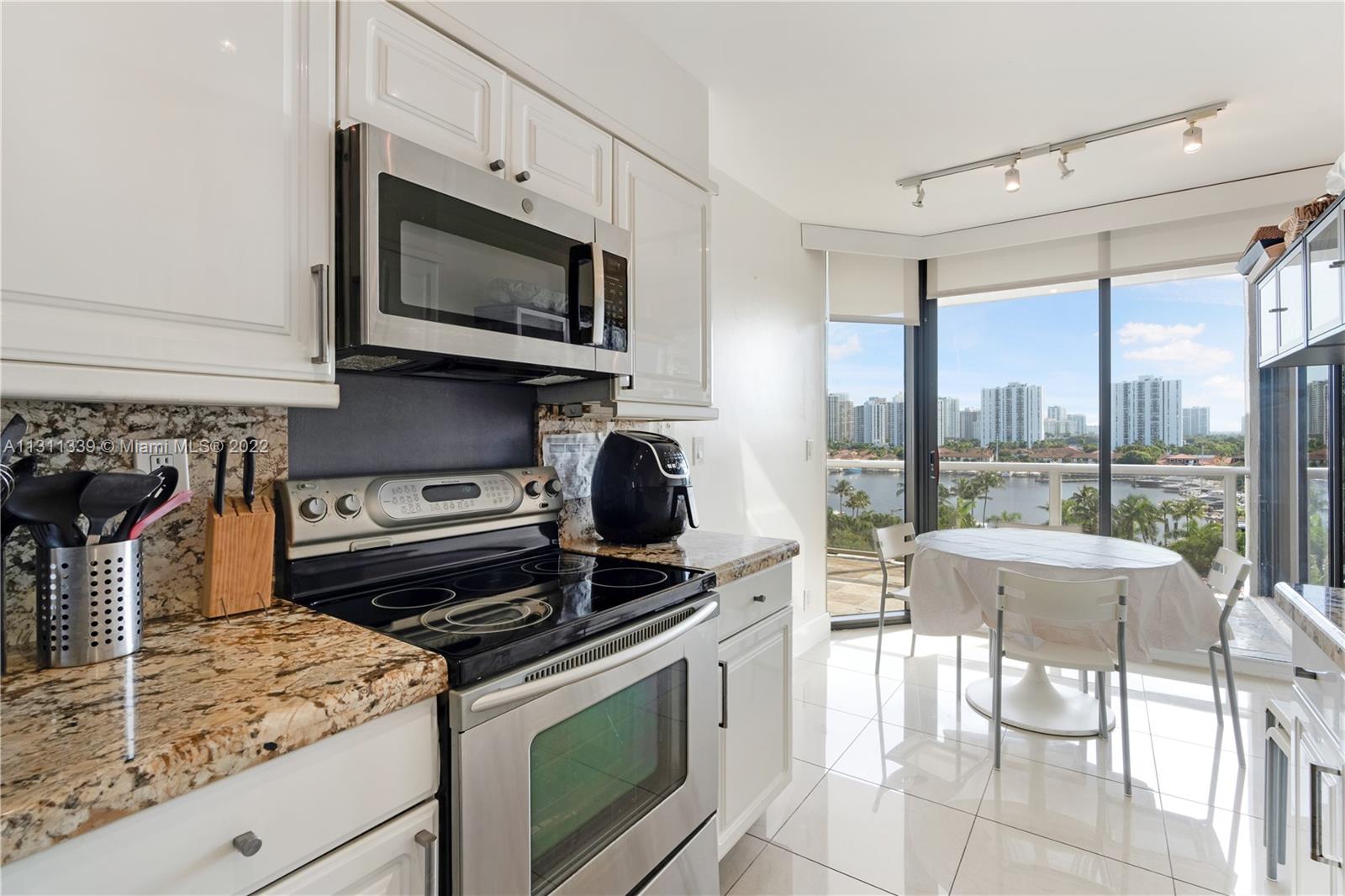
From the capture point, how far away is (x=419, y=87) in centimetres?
127

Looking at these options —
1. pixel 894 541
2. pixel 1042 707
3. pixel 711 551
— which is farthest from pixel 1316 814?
pixel 894 541

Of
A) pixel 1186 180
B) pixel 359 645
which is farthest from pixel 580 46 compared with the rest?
pixel 1186 180

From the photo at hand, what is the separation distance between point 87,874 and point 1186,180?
429 centimetres

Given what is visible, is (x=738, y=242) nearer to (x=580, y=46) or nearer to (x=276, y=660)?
(x=580, y=46)

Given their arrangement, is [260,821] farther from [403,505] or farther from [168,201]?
[168,201]

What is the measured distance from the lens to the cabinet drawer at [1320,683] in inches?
43.9

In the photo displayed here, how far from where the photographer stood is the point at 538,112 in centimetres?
153

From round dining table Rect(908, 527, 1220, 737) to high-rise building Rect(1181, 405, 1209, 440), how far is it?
1.14 metres

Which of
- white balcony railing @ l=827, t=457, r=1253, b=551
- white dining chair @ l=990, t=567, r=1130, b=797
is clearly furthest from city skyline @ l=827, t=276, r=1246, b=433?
white dining chair @ l=990, t=567, r=1130, b=797

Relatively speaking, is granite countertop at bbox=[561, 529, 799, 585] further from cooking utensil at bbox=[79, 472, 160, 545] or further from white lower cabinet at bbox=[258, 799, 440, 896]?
cooking utensil at bbox=[79, 472, 160, 545]

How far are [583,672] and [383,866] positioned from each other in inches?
15.6

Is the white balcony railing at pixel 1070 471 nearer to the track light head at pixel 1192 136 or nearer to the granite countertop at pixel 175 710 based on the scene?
the track light head at pixel 1192 136

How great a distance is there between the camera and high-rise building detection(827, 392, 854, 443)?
405 cm

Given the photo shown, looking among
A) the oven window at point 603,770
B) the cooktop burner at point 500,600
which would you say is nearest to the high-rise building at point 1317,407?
the cooktop burner at point 500,600
